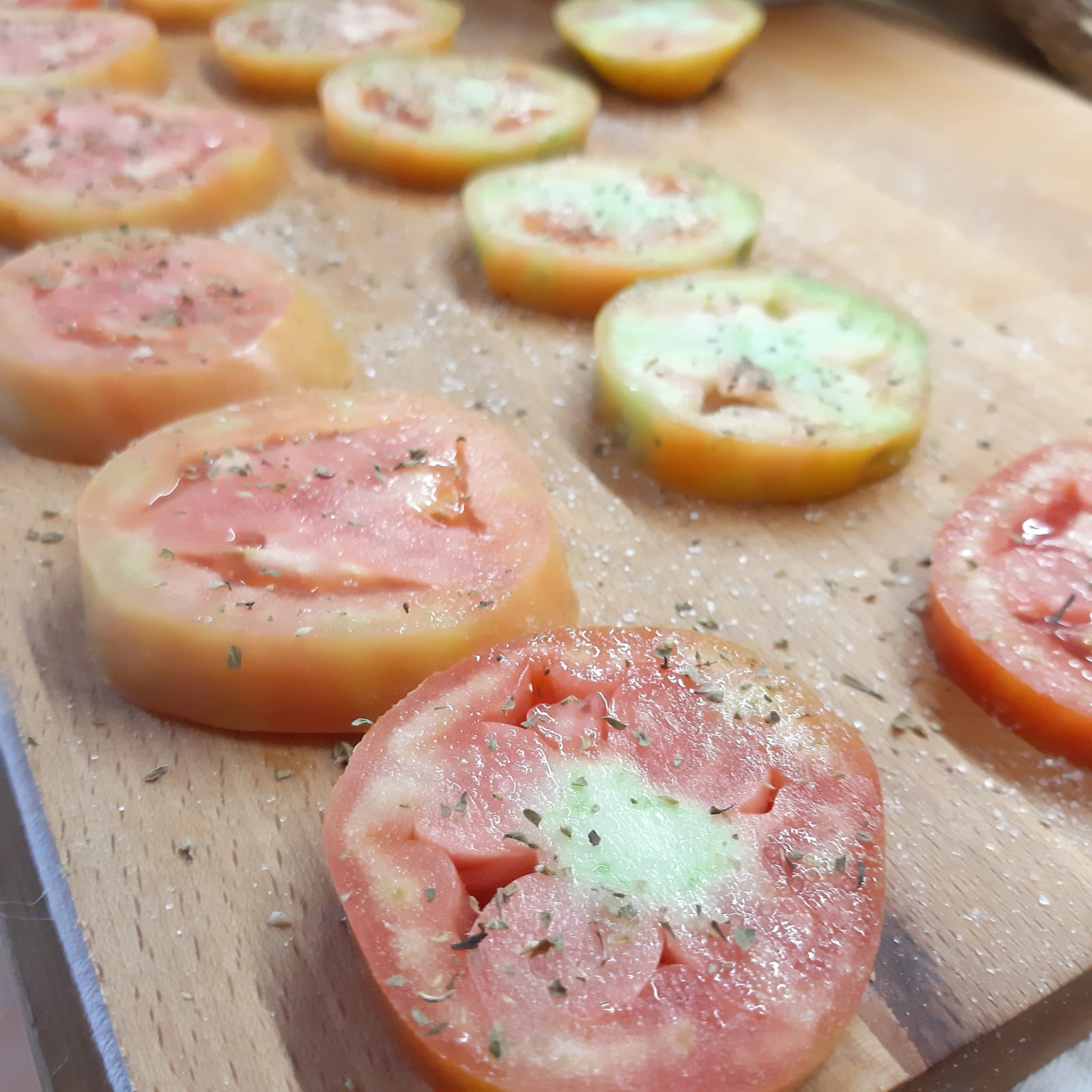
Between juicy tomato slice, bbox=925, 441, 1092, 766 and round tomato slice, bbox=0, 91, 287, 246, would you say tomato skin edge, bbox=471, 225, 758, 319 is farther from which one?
juicy tomato slice, bbox=925, 441, 1092, 766

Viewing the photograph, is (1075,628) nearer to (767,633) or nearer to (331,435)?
(767,633)

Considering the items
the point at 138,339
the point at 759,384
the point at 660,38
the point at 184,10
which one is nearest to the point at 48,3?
the point at 184,10

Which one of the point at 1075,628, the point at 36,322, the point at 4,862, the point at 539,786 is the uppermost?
the point at 1075,628

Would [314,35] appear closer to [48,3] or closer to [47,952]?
[48,3]

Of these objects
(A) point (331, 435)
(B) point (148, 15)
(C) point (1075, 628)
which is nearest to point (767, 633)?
(C) point (1075, 628)

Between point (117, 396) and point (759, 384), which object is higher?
point (759, 384)

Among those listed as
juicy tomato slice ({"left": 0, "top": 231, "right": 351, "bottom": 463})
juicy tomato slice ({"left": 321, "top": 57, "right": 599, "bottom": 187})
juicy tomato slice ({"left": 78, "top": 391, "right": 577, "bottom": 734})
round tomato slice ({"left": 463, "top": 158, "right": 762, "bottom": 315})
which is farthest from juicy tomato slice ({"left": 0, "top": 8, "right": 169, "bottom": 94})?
juicy tomato slice ({"left": 78, "top": 391, "right": 577, "bottom": 734})

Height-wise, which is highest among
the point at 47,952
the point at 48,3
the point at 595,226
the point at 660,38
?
the point at 660,38
